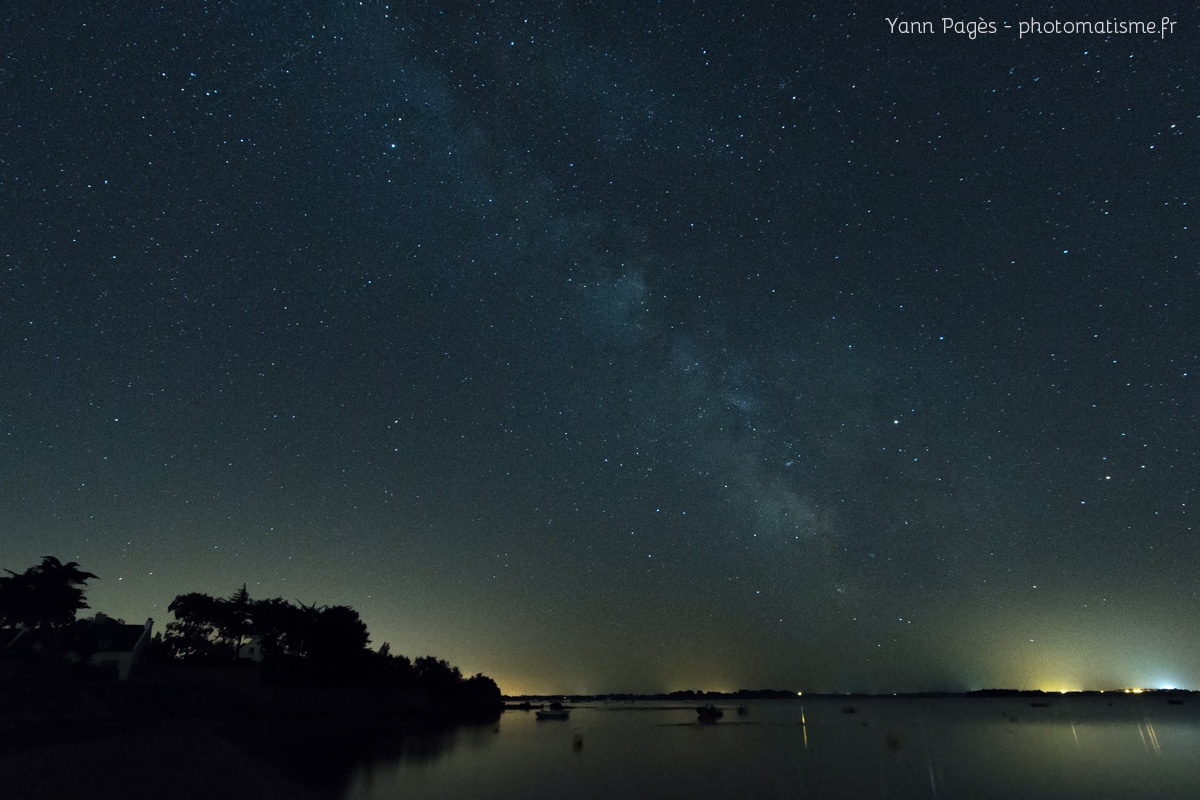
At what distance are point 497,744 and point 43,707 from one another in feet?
155

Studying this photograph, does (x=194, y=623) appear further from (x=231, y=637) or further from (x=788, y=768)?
(x=788, y=768)

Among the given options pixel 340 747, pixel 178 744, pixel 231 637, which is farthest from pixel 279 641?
pixel 178 744

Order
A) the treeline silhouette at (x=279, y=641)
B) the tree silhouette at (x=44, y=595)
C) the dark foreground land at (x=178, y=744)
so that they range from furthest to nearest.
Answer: the treeline silhouette at (x=279, y=641) → the tree silhouette at (x=44, y=595) → the dark foreground land at (x=178, y=744)

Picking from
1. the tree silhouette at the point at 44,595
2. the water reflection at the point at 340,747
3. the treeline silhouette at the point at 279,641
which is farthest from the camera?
the treeline silhouette at the point at 279,641

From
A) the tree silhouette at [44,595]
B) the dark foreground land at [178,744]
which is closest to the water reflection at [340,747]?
the dark foreground land at [178,744]

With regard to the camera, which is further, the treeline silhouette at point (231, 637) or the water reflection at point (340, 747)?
the treeline silhouette at point (231, 637)

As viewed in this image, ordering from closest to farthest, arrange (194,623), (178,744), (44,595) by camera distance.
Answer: (178,744), (44,595), (194,623)

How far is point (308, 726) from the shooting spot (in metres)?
71.6

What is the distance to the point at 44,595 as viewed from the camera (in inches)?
2108

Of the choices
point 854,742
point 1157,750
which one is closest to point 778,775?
point 854,742

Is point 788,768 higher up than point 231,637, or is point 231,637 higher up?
point 231,637

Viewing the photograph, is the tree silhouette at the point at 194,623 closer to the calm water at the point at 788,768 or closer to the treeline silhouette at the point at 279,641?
the treeline silhouette at the point at 279,641

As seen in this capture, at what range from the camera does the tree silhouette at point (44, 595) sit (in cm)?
5281

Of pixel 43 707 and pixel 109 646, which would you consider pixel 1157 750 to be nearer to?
pixel 43 707
